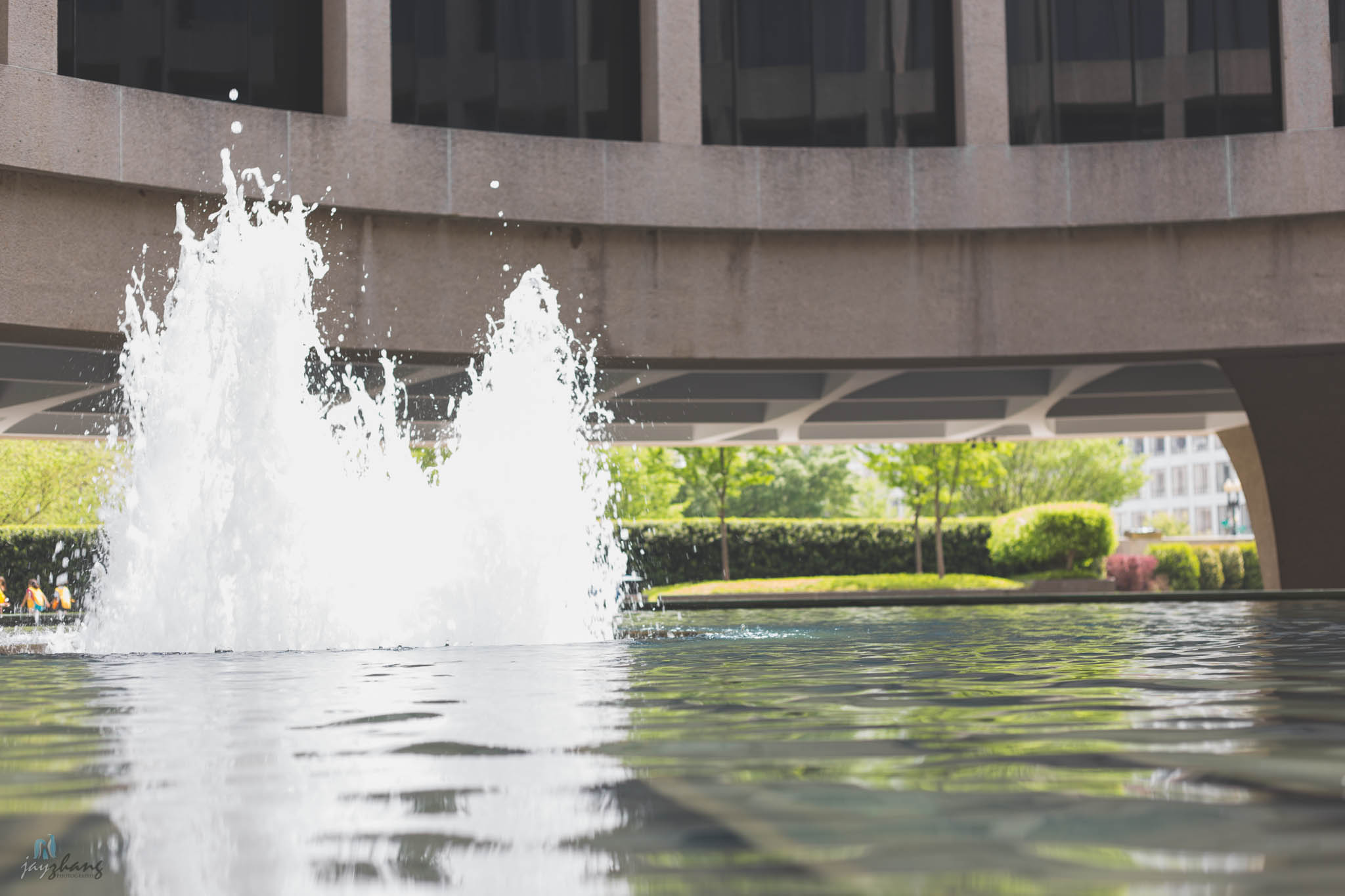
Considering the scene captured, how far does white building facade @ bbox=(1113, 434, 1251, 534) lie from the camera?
118 metres

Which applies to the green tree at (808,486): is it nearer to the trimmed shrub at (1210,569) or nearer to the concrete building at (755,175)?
the trimmed shrub at (1210,569)

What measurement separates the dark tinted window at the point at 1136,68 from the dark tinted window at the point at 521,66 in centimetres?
482

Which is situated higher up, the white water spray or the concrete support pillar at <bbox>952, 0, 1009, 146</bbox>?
the concrete support pillar at <bbox>952, 0, 1009, 146</bbox>

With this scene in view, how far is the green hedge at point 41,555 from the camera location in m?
36.8

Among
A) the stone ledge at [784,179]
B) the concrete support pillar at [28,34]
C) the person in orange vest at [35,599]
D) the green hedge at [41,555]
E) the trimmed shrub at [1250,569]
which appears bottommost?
the trimmed shrub at [1250,569]

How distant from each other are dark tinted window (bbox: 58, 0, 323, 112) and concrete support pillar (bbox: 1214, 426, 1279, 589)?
13.6 metres

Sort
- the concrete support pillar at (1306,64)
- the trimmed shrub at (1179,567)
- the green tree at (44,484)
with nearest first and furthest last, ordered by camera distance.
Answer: the concrete support pillar at (1306,64)
the trimmed shrub at (1179,567)
the green tree at (44,484)

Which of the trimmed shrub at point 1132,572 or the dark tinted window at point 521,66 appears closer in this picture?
the dark tinted window at point 521,66

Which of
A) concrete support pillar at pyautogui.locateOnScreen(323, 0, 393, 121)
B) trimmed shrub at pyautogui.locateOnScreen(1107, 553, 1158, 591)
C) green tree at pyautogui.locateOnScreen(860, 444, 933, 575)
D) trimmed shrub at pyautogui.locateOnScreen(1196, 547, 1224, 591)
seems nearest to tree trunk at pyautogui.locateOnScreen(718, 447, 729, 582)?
green tree at pyautogui.locateOnScreen(860, 444, 933, 575)

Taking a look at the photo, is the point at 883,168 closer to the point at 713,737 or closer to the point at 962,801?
the point at 713,737

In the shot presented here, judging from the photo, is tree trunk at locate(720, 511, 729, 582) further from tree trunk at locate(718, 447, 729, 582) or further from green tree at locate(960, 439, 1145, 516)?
green tree at locate(960, 439, 1145, 516)

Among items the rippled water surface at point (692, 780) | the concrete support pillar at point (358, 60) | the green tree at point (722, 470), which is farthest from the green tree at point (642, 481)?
the rippled water surface at point (692, 780)

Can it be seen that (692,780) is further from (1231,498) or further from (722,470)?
(1231,498)

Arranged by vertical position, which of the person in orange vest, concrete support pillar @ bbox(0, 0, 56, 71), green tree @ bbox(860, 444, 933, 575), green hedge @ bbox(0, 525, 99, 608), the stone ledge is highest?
concrete support pillar @ bbox(0, 0, 56, 71)
